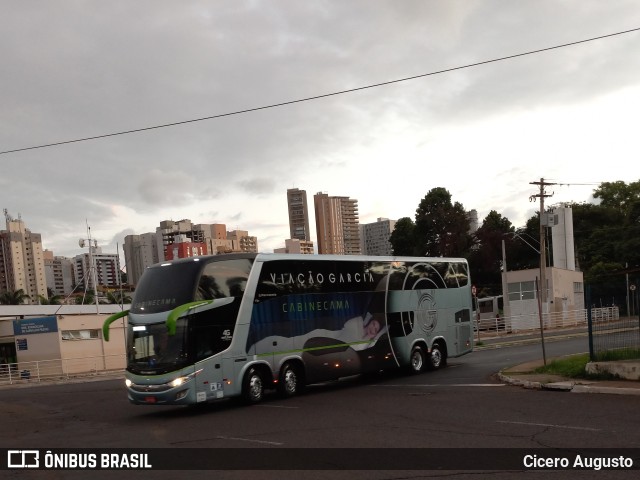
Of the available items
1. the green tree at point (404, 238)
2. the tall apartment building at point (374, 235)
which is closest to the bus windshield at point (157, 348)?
the green tree at point (404, 238)

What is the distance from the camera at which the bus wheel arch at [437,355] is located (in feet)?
78.9

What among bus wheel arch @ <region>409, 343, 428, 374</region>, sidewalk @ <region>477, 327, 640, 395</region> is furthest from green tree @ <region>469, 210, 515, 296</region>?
sidewalk @ <region>477, 327, 640, 395</region>

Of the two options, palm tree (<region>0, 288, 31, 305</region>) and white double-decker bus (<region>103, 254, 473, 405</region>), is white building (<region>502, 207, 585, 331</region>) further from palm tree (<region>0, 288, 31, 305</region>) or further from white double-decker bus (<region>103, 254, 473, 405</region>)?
palm tree (<region>0, 288, 31, 305</region>)

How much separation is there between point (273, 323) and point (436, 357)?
28.0 feet

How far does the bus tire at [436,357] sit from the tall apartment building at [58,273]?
500ft

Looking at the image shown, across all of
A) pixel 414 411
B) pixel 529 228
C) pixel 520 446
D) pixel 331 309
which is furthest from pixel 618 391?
pixel 529 228

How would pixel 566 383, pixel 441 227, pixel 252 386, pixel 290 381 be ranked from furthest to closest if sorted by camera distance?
1. pixel 441 227
2. pixel 290 381
3. pixel 252 386
4. pixel 566 383

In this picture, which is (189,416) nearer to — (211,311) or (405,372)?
(211,311)

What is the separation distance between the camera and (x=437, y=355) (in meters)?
24.5

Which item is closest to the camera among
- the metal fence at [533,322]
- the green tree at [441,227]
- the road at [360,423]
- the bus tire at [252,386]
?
the road at [360,423]

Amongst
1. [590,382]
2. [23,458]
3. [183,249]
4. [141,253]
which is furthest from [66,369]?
[141,253]

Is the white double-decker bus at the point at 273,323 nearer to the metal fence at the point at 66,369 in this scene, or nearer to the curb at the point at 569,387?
the curb at the point at 569,387

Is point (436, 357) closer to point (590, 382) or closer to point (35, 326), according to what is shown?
point (590, 382)

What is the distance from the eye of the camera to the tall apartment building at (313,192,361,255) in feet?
391
